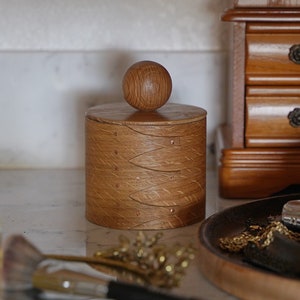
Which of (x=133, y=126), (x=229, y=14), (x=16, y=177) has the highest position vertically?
(x=229, y=14)

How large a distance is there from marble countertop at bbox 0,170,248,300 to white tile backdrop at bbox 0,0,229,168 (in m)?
0.09

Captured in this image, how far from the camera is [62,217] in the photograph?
102 centimetres

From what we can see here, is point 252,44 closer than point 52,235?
No

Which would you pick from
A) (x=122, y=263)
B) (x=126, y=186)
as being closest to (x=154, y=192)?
(x=126, y=186)

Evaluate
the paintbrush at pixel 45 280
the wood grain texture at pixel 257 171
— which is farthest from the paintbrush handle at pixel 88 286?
the wood grain texture at pixel 257 171

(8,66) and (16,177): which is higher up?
(8,66)

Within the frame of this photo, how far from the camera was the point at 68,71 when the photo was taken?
1252mm

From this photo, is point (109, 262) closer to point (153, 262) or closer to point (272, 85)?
point (153, 262)

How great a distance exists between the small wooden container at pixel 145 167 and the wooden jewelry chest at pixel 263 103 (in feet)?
0.38

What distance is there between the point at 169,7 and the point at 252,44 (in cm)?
23

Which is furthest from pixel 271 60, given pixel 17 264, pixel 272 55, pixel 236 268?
pixel 17 264

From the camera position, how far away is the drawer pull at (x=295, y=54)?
105 cm

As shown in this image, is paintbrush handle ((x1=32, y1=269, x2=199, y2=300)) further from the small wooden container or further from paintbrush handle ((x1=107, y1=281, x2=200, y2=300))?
the small wooden container

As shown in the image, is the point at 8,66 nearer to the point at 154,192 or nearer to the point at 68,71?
the point at 68,71
